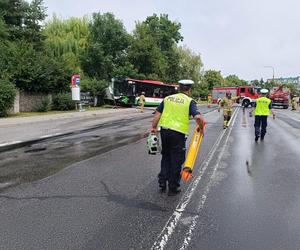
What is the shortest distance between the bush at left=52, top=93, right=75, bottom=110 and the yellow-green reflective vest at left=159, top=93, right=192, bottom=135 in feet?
92.0

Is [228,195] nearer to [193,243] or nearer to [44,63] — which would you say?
[193,243]

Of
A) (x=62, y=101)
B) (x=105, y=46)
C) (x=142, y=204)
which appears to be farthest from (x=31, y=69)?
(x=142, y=204)

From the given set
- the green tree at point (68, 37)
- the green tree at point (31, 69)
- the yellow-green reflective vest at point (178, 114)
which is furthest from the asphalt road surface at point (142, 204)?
the green tree at point (68, 37)

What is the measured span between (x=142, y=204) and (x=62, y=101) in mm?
28619

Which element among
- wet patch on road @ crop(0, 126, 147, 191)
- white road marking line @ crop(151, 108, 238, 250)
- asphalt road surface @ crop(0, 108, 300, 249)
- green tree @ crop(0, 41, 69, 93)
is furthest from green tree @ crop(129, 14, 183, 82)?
white road marking line @ crop(151, 108, 238, 250)

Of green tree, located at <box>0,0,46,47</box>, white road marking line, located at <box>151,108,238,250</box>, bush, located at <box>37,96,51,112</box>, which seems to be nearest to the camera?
white road marking line, located at <box>151,108,238,250</box>

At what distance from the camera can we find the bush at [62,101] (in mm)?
33438

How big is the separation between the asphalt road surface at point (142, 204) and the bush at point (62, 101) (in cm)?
2348

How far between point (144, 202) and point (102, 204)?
1.99ft

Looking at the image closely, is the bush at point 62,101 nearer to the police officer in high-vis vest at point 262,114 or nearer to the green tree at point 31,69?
the green tree at point 31,69

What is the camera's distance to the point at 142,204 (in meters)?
5.86

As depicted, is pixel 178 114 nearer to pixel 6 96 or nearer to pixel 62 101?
pixel 6 96

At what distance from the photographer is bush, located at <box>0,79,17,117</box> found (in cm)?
2522

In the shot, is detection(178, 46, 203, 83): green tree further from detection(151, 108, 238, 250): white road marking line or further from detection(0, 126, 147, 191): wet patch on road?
detection(151, 108, 238, 250): white road marking line
